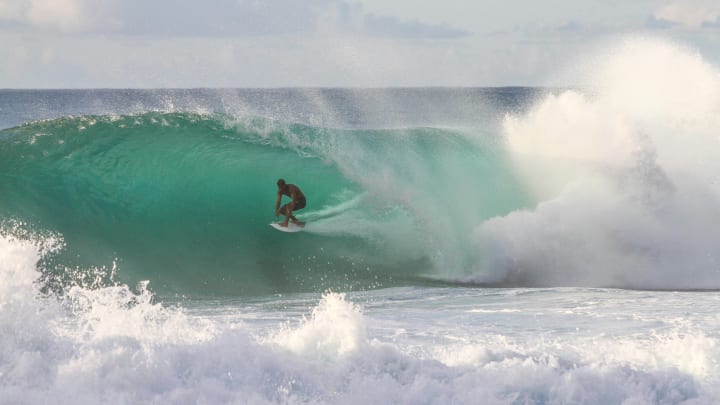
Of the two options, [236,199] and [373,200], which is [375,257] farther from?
[236,199]

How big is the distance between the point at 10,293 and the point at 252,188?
738 cm

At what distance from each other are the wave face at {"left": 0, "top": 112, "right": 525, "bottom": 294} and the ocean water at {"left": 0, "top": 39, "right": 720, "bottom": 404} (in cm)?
4

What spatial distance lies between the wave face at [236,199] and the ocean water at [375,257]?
0.04 m

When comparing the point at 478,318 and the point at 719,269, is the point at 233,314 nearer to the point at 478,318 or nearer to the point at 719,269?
the point at 478,318

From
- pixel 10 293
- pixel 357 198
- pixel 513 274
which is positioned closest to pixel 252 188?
pixel 357 198

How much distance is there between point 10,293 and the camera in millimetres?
6898

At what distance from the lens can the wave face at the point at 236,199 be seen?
12023mm

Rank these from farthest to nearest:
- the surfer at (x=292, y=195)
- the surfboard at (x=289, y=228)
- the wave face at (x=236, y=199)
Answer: the surfboard at (x=289, y=228) < the wave face at (x=236, y=199) < the surfer at (x=292, y=195)

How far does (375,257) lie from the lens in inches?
506

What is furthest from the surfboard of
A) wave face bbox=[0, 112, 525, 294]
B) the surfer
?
the surfer

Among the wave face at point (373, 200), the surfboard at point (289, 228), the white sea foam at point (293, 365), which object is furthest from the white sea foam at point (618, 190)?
the white sea foam at point (293, 365)

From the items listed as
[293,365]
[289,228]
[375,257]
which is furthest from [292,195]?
[293,365]

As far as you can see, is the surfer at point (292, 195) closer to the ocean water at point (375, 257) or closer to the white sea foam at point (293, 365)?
the ocean water at point (375, 257)

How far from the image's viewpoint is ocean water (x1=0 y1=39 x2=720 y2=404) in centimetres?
625
